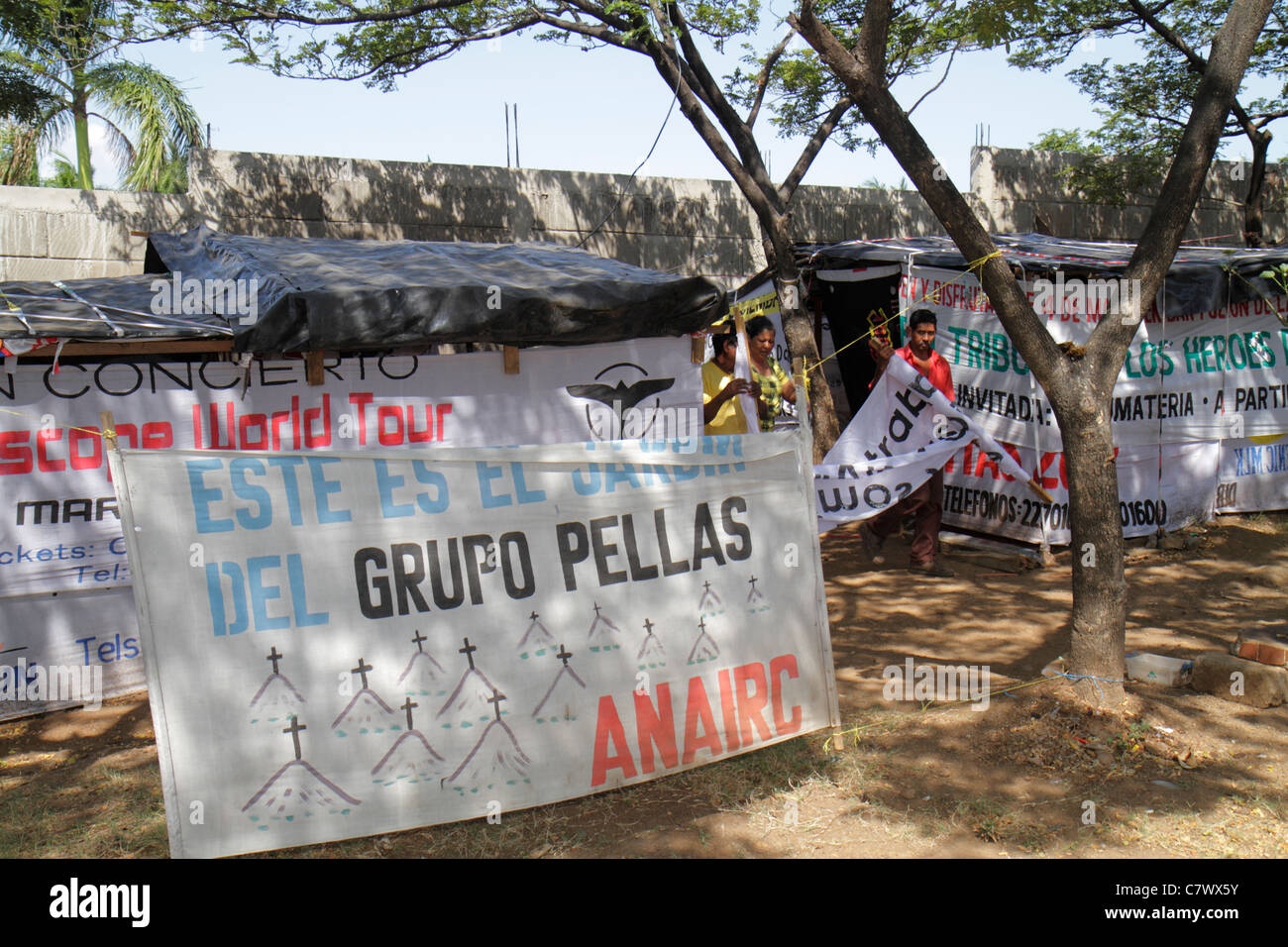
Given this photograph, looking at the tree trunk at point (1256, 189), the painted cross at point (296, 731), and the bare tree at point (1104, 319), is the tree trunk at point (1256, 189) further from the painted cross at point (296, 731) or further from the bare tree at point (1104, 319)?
the painted cross at point (296, 731)

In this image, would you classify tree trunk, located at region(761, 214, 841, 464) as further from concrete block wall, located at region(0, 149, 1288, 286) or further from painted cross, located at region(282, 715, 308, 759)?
painted cross, located at region(282, 715, 308, 759)

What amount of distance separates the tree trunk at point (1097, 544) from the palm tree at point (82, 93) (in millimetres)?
8536

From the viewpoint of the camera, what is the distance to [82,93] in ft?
64.3

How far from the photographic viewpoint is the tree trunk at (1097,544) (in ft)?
16.1

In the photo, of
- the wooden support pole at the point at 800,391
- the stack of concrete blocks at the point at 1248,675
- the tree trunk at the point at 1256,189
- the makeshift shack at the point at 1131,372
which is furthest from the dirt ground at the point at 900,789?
the tree trunk at the point at 1256,189

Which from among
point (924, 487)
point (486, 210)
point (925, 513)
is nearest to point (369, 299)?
point (924, 487)

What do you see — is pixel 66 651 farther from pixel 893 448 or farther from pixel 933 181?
pixel 893 448

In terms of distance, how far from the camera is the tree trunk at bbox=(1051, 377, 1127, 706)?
16.1 feet

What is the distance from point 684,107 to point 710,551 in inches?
252

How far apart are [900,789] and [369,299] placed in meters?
3.90

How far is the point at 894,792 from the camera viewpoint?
4.32 metres

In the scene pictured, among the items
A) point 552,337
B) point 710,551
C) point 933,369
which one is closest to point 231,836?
point 710,551

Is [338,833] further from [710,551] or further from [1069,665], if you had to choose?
[1069,665]

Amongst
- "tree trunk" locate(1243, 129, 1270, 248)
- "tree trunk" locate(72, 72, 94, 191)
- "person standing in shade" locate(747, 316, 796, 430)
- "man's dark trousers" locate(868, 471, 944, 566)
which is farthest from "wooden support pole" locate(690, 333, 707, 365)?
"tree trunk" locate(72, 72, 94, 191)
